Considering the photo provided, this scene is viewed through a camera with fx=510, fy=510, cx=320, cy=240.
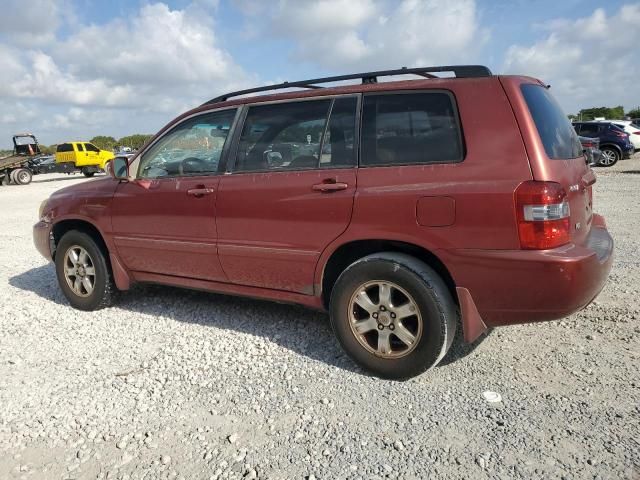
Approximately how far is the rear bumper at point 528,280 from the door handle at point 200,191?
1814 millimetres

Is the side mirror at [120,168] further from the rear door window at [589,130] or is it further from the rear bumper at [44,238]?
the rear door window at [589,130]

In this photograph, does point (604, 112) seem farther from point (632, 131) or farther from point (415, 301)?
point (415, 301)

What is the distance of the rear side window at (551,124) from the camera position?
9.45 feet

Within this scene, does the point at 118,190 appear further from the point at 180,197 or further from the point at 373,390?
the point at 373,390

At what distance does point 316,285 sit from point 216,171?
118 centimetres

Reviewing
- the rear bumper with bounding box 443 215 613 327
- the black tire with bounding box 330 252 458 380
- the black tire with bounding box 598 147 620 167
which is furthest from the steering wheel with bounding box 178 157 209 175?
the black tire with bounding box 598 147 620 167

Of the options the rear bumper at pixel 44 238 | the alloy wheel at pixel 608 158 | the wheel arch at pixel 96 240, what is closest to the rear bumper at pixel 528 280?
the wheel arch at pixel 96 240

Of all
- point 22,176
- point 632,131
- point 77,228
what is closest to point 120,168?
point 77,228

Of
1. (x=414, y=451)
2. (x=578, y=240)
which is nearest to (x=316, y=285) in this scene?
(x=414, y=451)

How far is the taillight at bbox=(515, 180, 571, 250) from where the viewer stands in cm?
266

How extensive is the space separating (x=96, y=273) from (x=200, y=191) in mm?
1508

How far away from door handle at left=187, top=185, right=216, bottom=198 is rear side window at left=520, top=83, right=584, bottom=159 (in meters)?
2.21

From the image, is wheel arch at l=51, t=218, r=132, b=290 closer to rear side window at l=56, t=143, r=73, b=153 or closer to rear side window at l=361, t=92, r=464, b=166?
rear side window at l=361, t=92, r=464, b=166

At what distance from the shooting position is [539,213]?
2658 mm
